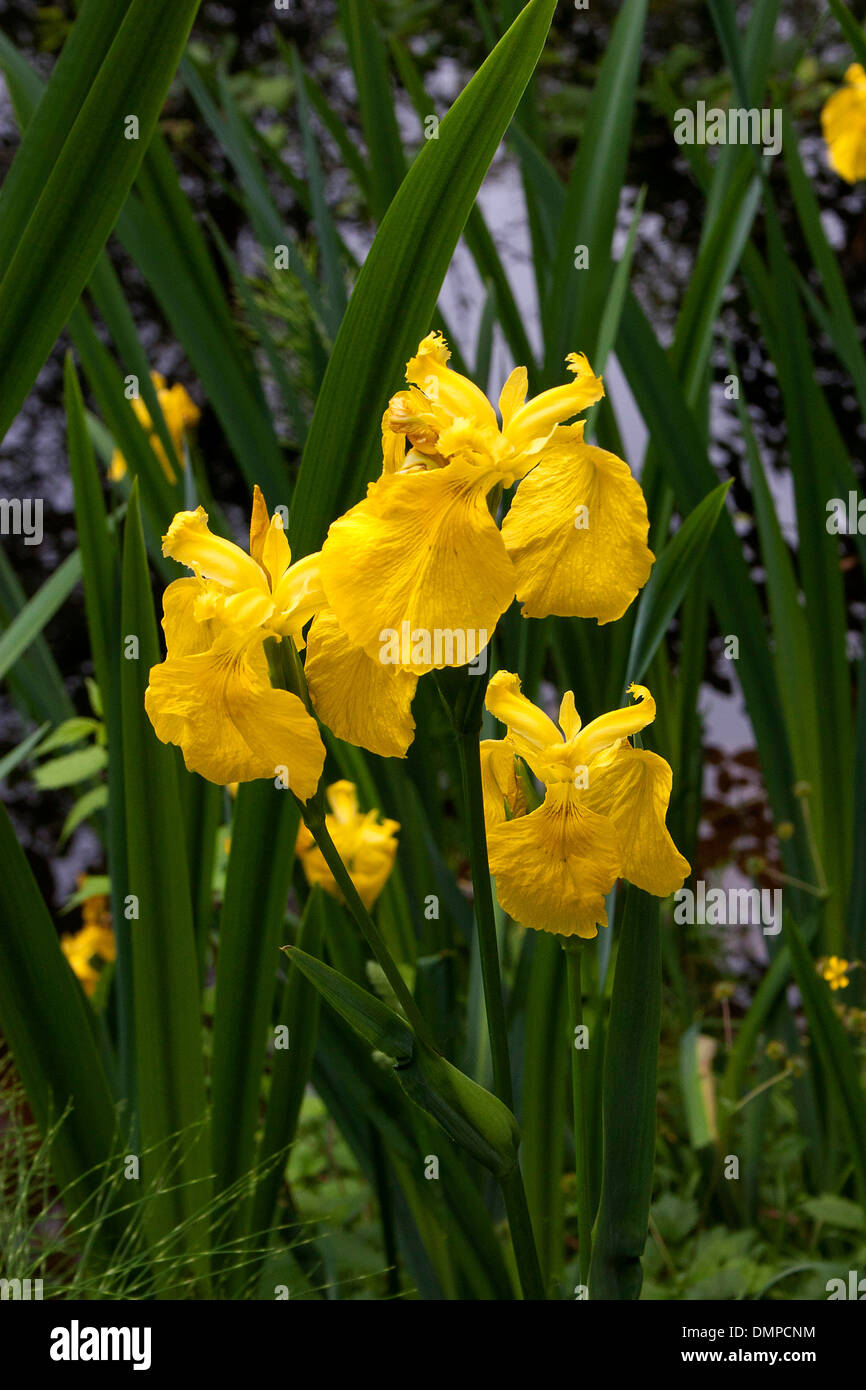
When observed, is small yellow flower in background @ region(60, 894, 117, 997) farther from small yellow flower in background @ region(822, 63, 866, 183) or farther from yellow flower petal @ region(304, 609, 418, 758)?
small yellow flower in background @ region(822, 63, 866, 183)

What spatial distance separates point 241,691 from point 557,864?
0.11 meters

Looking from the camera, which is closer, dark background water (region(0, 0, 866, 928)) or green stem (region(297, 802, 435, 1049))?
green stem (region(297, 802, 435, 1049))

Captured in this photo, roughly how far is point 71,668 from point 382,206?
1216 millimetres

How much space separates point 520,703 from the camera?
354 millimetres

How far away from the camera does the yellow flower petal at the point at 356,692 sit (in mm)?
314

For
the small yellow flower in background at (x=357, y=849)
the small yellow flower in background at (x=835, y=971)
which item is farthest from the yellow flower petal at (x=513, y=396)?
the small yellow flower in background at (x=835, y=971)

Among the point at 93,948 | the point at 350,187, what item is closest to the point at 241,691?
the point at 93,948

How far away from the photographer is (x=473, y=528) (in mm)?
300

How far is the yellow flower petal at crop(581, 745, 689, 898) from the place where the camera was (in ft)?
1.07

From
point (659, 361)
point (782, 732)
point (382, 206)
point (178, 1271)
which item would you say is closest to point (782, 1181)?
point (782, 732)

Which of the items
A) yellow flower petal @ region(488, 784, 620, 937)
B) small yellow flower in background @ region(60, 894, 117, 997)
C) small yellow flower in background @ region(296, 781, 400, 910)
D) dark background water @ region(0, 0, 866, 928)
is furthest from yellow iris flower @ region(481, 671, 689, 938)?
dark background water @ region(0, 0, 866, 928)

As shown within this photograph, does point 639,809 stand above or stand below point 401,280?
below

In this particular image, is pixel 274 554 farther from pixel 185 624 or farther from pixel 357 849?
pixel 357 849

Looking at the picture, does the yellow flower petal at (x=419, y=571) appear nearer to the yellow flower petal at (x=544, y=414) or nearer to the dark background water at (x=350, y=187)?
the yellow flower petal at (x=544, y=414)
